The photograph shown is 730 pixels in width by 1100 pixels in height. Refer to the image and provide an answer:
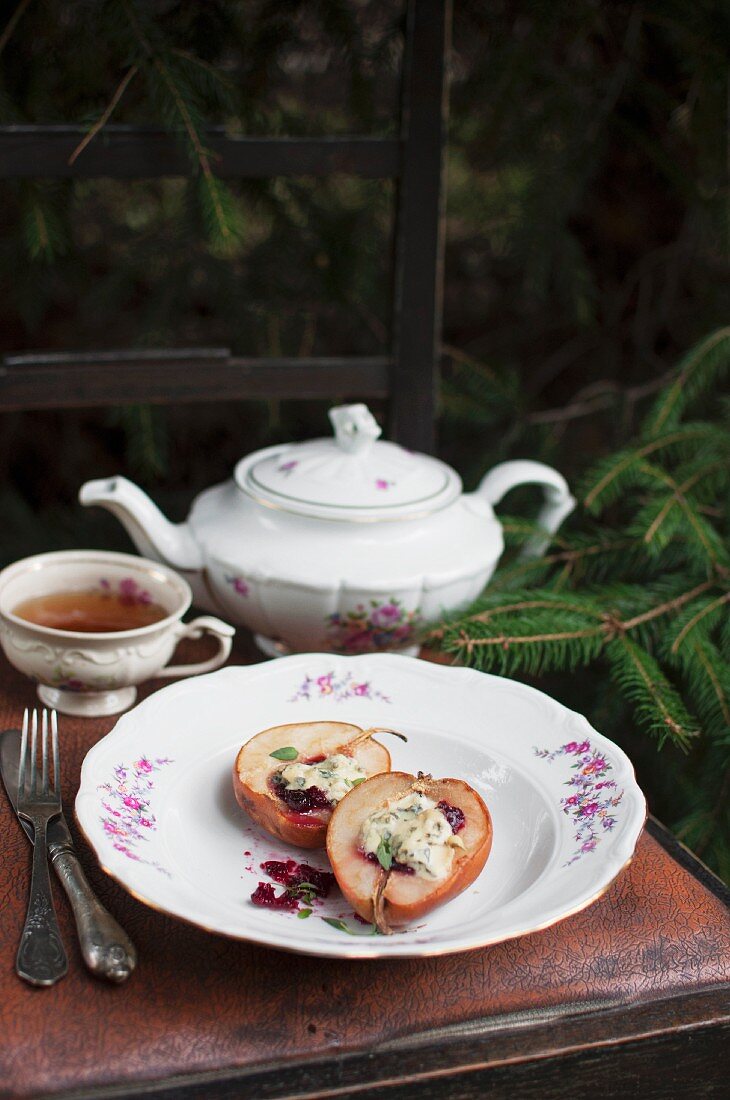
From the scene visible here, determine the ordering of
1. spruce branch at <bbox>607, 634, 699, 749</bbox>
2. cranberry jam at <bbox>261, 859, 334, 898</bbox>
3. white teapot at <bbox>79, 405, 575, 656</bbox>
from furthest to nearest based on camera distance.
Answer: white teapot at <bbox>79, 405, 575, 656</bbox>, spruce branch at <bbox>607, 634, 699, 749</bbox>, cranberry jam at <bbox>261, 859, 334, 898</bbox>

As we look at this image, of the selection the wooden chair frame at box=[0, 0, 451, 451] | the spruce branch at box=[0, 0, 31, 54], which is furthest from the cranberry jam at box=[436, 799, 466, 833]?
the spruce branch at box=[0, 0, 31, 54]

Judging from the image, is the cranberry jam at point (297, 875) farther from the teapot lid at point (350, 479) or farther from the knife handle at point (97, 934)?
the teapot lid at point (350, 479)

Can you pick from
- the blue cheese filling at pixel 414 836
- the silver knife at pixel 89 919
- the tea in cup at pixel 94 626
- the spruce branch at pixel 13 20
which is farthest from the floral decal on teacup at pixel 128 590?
the spruce branch at pixel 13 20

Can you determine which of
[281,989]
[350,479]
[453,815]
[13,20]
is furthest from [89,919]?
[13,20]

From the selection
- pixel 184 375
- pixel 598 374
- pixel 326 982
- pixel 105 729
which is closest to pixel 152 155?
pixel 184 375

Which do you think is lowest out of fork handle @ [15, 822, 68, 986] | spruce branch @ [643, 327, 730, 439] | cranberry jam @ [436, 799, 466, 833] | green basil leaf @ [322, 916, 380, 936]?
green basil leaf @ [322, 916, 380, 936]

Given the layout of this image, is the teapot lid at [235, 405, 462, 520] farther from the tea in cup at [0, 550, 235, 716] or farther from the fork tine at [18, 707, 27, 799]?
the fork tine at [18, 707, 27, 799]

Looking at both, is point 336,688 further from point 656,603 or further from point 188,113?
point 188,113
